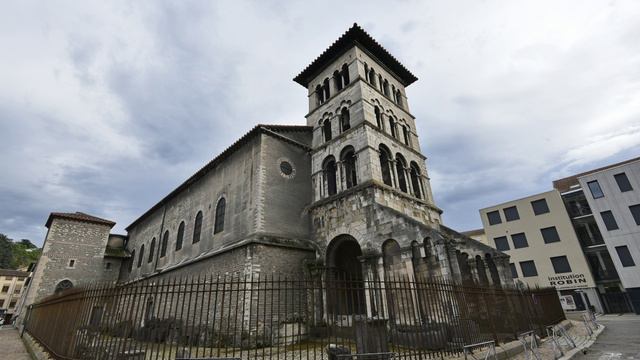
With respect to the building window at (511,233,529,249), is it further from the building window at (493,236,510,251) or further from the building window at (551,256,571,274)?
the building window at (551,256,571,274)

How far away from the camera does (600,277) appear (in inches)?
1008

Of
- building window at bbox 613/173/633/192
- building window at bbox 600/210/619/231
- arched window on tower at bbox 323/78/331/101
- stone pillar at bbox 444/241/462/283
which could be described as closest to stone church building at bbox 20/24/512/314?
stone pillar at bbox 444/241/462/283

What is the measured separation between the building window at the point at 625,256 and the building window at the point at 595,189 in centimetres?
437

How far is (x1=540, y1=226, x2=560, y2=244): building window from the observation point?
27859 millimetres

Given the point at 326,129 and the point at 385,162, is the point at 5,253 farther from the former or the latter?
the point at 385,162

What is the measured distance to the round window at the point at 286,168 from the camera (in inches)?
623

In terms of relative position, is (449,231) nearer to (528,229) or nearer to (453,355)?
(453,355)

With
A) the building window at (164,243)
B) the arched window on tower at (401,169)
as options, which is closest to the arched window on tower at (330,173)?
the arched window on tower at (401,169)

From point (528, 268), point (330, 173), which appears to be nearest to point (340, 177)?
point (330, 173)

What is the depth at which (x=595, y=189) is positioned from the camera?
26219 millimetres

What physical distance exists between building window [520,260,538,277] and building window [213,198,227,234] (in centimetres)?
2791

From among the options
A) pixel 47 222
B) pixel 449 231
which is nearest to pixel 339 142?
pixel 449 231

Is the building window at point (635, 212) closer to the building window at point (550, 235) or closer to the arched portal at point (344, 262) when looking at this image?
the building window at point (550, 235)

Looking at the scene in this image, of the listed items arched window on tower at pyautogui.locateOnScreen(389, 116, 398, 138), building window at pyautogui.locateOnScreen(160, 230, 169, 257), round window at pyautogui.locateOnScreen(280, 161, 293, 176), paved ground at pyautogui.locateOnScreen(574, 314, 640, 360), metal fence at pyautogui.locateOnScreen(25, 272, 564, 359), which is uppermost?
arched window on tower at pyautogui.locateOnScreen(389, 116, 398, 138)
